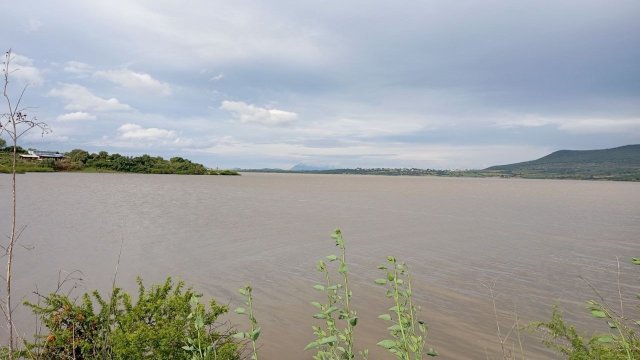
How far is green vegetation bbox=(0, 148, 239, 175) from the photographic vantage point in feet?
359

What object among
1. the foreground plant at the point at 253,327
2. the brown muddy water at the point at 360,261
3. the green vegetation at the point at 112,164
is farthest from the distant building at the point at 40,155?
the foreground plant at the point at 253,327

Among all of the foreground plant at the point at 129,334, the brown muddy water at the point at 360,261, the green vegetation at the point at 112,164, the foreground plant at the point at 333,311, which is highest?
the green vegetation at the point at 112,164

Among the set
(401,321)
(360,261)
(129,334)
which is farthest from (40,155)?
(401,321)

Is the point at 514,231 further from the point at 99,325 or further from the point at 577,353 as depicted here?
the point at 99,325

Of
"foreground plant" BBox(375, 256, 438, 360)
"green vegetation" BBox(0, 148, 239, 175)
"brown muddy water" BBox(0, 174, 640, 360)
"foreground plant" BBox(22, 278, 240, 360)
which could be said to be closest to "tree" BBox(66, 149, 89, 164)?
"green vegetation" BBox(0, 148, 239, 175)

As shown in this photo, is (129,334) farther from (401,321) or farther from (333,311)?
(401,321)

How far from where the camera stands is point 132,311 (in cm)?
527

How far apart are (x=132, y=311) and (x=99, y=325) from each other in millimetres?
539

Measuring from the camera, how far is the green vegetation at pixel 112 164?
109562 millimetres

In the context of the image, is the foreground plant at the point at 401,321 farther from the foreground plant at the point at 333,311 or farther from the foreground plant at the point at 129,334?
the foreground plant at the point at 129,334

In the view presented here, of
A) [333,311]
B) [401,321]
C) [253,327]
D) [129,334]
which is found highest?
[401,321]

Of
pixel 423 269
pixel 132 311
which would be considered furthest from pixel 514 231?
pixel 132 311

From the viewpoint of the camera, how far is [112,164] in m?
126

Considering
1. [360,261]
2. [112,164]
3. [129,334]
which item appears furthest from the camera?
[112,164]
